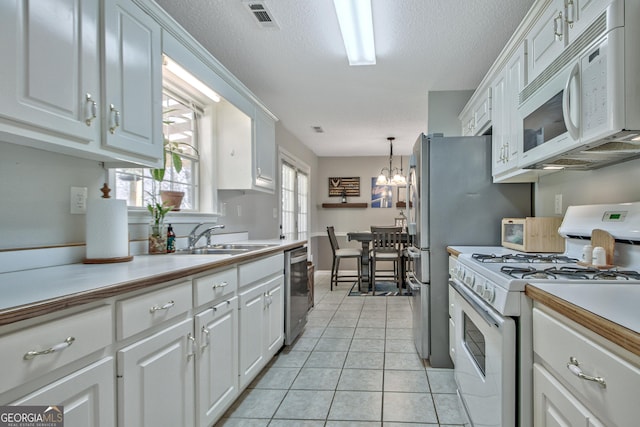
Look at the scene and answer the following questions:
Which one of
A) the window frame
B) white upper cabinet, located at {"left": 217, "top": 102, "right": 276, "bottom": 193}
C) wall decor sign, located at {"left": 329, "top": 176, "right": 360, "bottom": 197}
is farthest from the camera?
wall decor sign, located at {"left": 329, "top": 176, "right": 360, "bottom": 197}

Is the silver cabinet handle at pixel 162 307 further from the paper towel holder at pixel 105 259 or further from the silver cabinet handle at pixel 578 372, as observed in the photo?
the silver cabinet handle at pixel 578 372

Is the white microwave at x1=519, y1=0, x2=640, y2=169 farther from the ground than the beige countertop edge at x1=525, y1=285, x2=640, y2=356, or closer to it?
farther from the ground

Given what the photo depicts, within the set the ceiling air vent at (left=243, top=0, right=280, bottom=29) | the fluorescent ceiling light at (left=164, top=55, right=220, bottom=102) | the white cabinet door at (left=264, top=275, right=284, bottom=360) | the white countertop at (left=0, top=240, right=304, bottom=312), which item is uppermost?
the ceiling air vent at (left=243, top=0, right=280, bottom=29)

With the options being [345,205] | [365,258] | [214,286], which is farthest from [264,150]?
[345,205]

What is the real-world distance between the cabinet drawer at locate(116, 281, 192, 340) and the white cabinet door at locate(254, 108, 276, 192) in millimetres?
1828

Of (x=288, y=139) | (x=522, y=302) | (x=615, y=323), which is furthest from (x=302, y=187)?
(x=615, y=323)

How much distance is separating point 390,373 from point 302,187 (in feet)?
14.3

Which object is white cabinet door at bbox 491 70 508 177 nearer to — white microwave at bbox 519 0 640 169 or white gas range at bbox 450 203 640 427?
white microwave at bbox 519 0 640 169

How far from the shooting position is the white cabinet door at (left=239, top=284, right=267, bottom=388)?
2.09 m

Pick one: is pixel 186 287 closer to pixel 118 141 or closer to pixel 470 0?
pixel 118 141

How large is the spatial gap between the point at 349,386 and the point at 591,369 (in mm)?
1789

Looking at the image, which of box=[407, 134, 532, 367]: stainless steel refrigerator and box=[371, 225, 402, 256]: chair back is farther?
box=[371, 225, 402, 256]: chair back

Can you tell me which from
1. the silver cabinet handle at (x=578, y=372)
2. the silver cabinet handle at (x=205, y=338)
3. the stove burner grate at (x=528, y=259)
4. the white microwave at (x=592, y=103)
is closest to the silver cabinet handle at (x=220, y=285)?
the silver cabinet handle at (x=205, y=338)

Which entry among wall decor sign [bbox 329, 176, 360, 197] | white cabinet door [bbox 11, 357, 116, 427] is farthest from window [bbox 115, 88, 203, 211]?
wall decor sign [bbox 329, 176, 360, 197]
